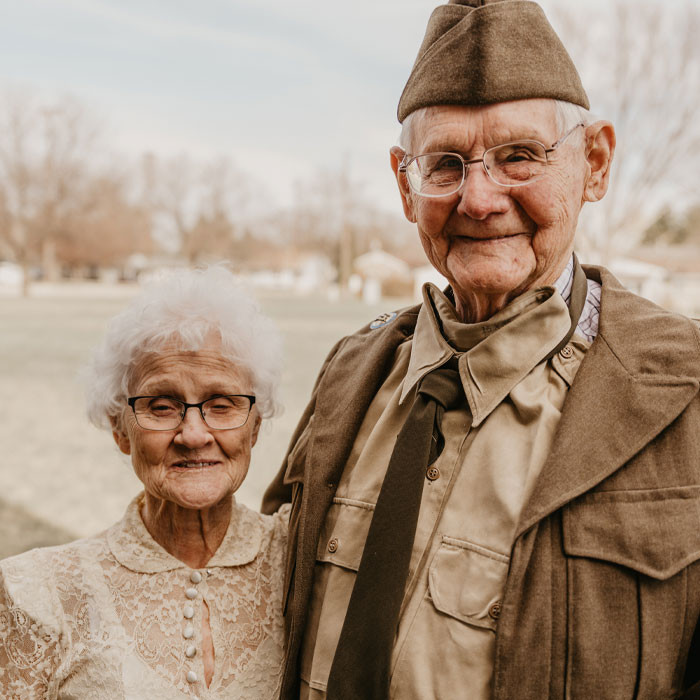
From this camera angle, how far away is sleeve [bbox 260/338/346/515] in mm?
2385

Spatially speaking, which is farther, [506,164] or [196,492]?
[196,492]

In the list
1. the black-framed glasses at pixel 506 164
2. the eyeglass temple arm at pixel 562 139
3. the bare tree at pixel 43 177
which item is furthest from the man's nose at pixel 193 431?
the bare tree at pixel 43 177

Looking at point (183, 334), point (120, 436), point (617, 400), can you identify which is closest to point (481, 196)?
point (617, 400)

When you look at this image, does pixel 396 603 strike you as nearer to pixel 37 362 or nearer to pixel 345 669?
pixel 345 669

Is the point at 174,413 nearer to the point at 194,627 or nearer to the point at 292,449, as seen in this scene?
the point at 292,449

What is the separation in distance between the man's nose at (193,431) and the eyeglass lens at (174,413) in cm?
2

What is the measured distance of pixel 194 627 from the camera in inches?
82.9

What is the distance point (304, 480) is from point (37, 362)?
1580 cm

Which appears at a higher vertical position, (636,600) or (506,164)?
(506,164)

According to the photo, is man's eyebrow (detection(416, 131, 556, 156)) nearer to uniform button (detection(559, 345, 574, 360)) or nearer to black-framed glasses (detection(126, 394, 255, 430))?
uniform button (detection(559, 345, 574, 360))

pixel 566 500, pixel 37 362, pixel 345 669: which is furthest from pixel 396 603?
pixel 37 362

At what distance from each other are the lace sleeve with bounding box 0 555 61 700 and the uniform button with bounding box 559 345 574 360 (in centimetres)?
152

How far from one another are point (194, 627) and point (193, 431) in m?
0.54

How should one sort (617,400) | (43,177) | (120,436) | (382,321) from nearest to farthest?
1. (617,400)
2. (120,436)
3. (382,321)
4. (43,177)
